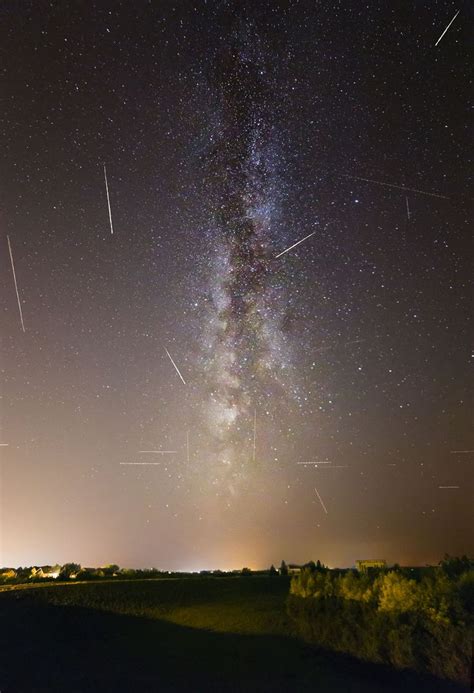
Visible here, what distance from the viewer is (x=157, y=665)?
51.0 feet

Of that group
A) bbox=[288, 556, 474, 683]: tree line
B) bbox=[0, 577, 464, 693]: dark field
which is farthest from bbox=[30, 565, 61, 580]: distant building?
bbox=[288, 556, 474, 683]: tree line

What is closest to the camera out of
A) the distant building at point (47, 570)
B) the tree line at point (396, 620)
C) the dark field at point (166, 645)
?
the dark field at point (166, 645)

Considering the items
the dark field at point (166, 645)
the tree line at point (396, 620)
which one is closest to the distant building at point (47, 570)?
the dark field at point (166, 645)

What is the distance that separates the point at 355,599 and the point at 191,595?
7.35 meters

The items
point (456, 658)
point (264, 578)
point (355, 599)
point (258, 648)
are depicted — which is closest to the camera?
point (456, 658)

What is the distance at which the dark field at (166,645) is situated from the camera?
1410 centimetres

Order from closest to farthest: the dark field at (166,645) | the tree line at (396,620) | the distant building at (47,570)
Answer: the dark field at (166,645) < the tree line at (396,620) < the distant building at (47,570)

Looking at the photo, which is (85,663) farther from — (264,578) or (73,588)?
(264,578)

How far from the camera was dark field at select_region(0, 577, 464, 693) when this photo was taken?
1410cm

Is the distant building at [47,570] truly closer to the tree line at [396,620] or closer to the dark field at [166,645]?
the dark field at [166,645]

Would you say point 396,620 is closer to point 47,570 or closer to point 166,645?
point 166,645

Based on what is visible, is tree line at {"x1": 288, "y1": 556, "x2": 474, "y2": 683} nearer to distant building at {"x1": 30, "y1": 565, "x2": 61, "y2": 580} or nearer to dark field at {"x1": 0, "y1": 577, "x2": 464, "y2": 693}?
dark field at {"x1": 0, "y1": 577, "x2": 464, "y2": 693}

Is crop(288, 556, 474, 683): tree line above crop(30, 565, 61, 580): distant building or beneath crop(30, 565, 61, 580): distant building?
beneath

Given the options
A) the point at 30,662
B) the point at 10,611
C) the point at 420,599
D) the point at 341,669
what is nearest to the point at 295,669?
the point at 341,669
